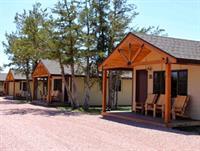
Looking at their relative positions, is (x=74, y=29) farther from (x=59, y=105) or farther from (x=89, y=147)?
(x=89, y=147)

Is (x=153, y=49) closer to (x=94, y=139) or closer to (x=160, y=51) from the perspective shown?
(x=160, y=51)

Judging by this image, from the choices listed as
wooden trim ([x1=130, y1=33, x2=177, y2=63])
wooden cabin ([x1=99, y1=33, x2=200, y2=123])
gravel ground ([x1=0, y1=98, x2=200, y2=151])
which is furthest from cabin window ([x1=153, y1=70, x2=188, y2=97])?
gravel ground ([x1=0, y1=98, x2=200, y2=151])

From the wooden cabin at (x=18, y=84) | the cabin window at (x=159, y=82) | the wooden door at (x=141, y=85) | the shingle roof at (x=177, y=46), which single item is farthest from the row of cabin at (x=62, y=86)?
the shingle roof at (x=177, y=46)

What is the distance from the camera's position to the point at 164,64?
56.0 ft

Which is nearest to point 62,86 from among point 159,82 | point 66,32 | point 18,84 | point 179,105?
point 66,32

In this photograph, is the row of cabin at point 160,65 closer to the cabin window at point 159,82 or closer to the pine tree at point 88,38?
the cabin window at point 159,82

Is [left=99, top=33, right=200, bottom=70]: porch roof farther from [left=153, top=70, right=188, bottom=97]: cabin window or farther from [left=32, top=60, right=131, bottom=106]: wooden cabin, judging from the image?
[left=32, top=60, right=131, bottom=106]: wooden cabin

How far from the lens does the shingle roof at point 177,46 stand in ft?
45.4

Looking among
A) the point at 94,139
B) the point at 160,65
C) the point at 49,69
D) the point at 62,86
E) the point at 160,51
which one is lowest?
the point at 94,139

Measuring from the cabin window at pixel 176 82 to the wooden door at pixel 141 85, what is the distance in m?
1.25

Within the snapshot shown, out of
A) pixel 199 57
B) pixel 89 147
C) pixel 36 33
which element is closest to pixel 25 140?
pixel 89 147

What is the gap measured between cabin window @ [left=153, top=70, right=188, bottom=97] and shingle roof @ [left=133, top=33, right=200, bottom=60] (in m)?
1.31

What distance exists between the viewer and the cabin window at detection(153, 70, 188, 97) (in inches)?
629

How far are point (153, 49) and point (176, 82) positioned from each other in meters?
2.86
